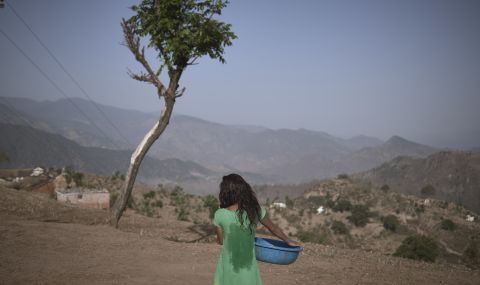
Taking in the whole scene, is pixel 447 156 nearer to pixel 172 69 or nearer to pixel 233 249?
pixel 172 69

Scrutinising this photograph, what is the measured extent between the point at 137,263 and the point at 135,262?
0.23ft

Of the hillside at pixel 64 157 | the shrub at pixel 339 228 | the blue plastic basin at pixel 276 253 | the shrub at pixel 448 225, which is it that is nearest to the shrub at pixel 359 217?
the shrub at pixel 339 228

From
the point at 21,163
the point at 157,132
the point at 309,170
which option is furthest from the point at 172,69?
the point at 309,170

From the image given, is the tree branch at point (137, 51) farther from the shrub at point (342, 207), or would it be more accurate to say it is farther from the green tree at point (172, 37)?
the shrub at point (342, 207)

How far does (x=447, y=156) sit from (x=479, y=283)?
67.2m

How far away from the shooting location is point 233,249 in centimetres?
341

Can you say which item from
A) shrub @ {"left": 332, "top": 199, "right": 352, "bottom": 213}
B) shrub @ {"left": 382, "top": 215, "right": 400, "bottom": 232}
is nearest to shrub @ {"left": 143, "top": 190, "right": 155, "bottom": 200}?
shrub @ {"left": 332, "top": 199, "right": 352, "bottom": 213}

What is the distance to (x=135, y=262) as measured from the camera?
23.5ft

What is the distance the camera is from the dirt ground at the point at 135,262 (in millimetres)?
6281

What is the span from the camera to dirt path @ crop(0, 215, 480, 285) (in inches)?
246

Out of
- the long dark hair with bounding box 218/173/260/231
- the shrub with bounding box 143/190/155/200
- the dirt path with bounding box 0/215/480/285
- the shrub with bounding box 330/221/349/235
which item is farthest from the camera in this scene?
the shrub with bounding box 330/221/349/235

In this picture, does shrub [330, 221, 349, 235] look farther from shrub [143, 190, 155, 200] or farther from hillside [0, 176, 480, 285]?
hillside [0, 176, 480, 285]

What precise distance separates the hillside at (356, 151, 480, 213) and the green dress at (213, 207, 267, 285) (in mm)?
52246

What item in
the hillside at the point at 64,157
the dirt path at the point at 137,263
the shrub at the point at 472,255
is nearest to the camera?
the dirt path at the point at 137,263
